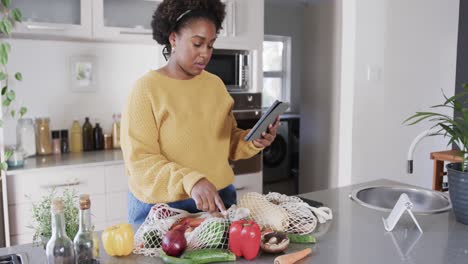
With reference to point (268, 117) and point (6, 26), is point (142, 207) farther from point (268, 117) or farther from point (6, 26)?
point (6, 26)

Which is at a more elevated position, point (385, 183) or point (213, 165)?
point (213, 165)

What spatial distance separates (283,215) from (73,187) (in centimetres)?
153

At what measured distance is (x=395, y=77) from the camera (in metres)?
3.23

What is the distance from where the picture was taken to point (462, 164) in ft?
4.68

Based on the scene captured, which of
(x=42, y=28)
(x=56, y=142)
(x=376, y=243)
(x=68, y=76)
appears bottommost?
(x=376, y=243)

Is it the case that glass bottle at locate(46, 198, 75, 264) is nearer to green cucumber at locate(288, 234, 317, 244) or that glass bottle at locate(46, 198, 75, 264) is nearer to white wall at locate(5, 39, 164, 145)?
green cucumber at locate(288, 234, 317, 244)

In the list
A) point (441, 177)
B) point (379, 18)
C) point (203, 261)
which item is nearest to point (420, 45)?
point (379, 18)

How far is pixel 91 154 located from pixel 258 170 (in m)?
1.14

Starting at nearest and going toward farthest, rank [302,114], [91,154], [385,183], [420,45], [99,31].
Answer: [385,183] → [99,31] → [91,154] → [420,45] → [302,114]

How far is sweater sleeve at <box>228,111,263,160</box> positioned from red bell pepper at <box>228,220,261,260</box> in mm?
478

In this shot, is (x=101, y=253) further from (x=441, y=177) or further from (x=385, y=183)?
(x=441, y=177)

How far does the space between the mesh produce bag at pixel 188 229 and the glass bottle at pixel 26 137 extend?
168 centimetres

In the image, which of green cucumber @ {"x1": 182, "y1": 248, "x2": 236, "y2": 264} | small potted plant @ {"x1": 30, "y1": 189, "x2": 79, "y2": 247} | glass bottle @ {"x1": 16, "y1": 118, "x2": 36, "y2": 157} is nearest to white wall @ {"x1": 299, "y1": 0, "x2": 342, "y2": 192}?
glass bottle @ {"x1": 16, "y1": 118, "x2": 36, "y2": 157}

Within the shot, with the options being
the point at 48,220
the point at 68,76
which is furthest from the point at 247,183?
the point at 48,220
